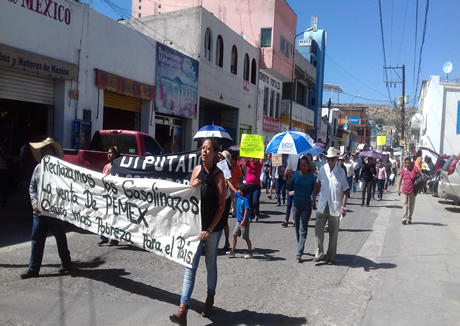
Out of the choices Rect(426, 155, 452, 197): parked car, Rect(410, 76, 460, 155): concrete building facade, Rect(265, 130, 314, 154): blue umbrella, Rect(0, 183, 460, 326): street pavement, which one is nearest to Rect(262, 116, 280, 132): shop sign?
Rect(410, 76, 460, 155): concrete building facade

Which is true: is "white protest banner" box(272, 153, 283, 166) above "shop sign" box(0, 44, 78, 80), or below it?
below

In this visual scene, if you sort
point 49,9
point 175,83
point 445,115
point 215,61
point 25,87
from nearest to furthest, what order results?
point 25,87 → point 49,9 → point 175,83 → point 215,61 → point 445,115

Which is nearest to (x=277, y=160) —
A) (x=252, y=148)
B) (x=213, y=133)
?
(x=213, y=133)

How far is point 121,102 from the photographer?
1625cm

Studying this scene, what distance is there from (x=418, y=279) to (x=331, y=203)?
166 cm

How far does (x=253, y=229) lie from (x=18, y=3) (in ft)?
27.6

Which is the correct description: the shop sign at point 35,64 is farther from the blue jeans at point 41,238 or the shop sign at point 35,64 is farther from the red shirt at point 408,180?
the red shirt at point 408,180

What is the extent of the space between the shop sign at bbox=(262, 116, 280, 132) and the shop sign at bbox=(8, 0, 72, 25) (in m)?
18.4

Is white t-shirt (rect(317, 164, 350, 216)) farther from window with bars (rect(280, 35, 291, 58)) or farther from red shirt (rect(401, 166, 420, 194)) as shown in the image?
window with bars (rect(280, 35, 291, 58))

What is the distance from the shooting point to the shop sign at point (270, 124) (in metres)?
30.0

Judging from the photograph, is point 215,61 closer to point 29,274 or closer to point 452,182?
point 452,182

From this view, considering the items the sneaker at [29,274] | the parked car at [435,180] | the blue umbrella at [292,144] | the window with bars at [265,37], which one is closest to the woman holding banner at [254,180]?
the blue umbrella at [292,144]

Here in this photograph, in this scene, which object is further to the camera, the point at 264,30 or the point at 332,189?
the point at 264,30

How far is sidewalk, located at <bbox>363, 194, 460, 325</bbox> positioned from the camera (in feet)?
16.2
